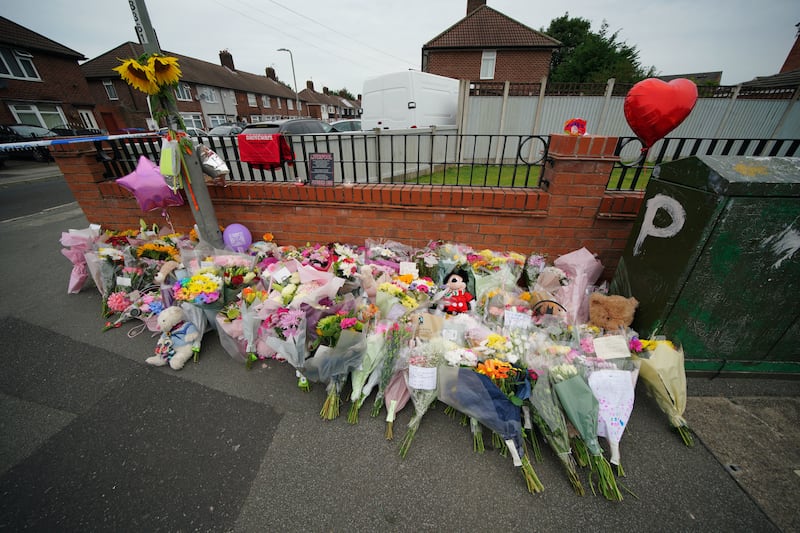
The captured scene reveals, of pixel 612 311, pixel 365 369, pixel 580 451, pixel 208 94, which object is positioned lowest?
pixel 580 451

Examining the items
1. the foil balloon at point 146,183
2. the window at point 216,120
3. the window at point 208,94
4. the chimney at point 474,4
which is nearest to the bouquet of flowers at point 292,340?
the foil balloon at point 146,183

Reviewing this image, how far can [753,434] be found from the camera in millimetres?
1783

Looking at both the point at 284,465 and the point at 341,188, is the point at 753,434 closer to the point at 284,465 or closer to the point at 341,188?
the point at 284,465

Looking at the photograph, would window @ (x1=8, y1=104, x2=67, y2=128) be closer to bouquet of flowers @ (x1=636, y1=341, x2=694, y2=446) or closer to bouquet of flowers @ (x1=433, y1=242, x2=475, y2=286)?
bouquet of flowers @ (x1=433, y1=242, x2=475, y2=286)

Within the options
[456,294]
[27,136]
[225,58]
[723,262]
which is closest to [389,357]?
[456,294]

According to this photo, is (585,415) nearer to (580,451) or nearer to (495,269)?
(580,451)

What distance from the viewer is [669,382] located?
1.79 metres

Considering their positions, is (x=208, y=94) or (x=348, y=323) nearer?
(x=348, y=323)

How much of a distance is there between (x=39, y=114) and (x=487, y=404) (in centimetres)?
2688

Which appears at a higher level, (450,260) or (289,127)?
(289,127)

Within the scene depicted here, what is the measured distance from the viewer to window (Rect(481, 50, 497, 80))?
1837 centimetres

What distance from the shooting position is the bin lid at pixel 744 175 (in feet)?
5.44

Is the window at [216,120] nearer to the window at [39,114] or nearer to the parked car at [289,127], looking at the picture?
the window at [39,114]

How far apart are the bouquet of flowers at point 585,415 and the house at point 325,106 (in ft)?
139
